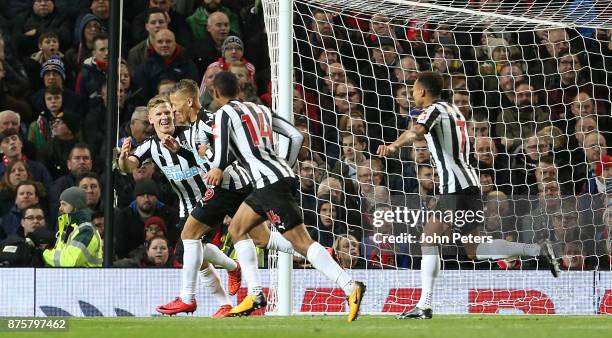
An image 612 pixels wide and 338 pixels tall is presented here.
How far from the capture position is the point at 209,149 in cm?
1115

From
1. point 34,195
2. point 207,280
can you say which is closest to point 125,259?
point 34,195

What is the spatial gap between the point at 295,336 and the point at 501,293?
4818 mm

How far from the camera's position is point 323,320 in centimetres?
1023

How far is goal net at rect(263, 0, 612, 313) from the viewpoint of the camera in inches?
491

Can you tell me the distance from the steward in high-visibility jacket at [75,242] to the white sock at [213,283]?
1925mm

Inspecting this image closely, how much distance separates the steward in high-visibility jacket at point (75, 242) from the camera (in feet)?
42.4

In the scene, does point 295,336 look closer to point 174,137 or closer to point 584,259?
point 174,137

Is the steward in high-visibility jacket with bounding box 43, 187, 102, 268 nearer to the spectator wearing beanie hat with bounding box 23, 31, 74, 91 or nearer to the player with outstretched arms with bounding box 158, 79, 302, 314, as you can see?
the player with outstretched arms with bounding box 158, 79, 302, 314

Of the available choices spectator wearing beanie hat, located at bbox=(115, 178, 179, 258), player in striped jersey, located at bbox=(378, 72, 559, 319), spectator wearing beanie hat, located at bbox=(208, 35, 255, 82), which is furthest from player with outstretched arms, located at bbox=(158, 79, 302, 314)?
spectator wearing beanie hat, located at bbox=(208, 35, 255, 82)

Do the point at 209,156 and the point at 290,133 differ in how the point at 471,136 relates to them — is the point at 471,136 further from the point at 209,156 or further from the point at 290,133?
the point at 290,133

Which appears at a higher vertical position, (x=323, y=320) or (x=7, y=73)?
A: (x=7, y=73)

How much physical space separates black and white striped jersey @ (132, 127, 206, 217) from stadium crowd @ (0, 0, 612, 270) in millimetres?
1586

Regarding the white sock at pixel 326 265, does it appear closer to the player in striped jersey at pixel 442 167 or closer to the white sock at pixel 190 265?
the player in striped jersey at pixel 442 167

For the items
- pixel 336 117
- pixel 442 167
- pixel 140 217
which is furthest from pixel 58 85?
pixel 442 167
